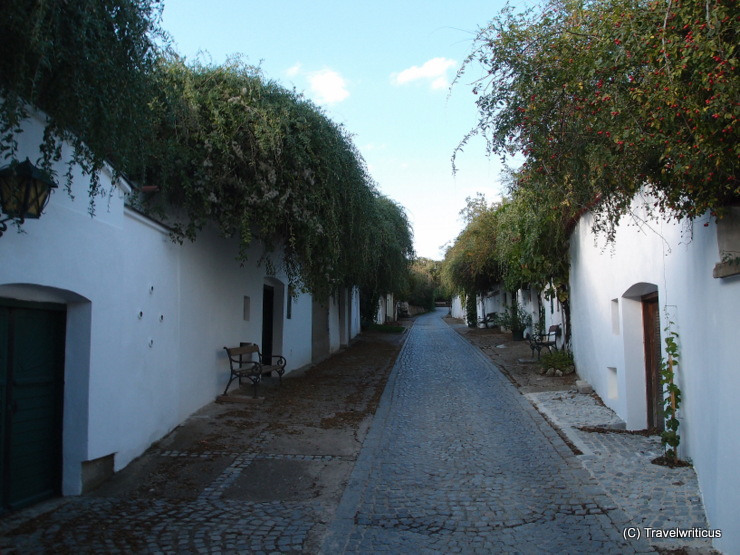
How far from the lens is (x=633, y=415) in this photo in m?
7.70

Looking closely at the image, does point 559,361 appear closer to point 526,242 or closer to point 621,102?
point 526,242

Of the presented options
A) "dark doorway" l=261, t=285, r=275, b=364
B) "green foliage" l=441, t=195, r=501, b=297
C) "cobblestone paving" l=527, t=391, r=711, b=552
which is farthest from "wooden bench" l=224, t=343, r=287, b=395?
"green foliage" l=441, t=195, r=501, b=297

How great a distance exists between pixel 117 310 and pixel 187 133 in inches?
116

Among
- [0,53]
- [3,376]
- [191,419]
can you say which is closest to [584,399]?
[191,419]

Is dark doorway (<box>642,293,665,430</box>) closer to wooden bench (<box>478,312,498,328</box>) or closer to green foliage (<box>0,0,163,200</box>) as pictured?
green foliage (<box>0,0,163,200</box>)

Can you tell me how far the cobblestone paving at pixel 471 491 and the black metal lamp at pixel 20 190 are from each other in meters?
3.28

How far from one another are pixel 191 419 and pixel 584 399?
6305 mm

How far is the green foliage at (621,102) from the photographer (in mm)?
3551

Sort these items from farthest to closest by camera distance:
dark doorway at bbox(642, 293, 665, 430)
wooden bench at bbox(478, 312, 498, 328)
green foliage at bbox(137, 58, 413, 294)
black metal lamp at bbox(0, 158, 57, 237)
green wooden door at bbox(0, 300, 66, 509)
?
1. wooden bench at bbox(478, 312, 498, 328)
2. green foliage at bbox(137, 58, 413, 294)
3. dark doorway at bbox(642, 293, 665, 430)
4. green wooden door at bbox(0, 300, 66, 509)
5. black metal lamp at bbox(0, 158, 57, 237)

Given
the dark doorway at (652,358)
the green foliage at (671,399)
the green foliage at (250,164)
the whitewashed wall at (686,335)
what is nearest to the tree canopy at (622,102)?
the whitewashed wall at (686,335)

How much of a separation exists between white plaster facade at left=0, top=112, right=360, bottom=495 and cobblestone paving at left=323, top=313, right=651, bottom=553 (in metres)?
2.45

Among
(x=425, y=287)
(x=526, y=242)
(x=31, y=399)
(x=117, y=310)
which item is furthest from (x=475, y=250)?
(x=425, y=287)

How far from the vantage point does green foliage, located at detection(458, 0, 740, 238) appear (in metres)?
3.55

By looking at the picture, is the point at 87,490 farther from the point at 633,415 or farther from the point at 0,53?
the point at 633,415
